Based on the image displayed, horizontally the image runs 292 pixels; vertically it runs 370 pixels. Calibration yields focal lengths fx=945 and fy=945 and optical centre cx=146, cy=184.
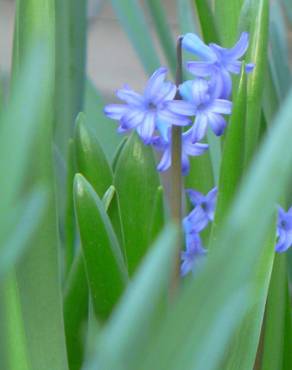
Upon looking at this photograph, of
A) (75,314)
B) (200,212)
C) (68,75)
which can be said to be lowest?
(75,314)

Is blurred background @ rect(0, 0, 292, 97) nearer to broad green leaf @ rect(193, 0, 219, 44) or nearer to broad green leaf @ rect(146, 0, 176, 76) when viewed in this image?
broad green leaf @ rect(146, 0, 176, 76)

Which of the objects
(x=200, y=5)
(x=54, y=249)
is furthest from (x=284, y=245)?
(x=200, y=5)

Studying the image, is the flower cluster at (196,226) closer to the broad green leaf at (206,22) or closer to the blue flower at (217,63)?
the blue flower at (217,63)

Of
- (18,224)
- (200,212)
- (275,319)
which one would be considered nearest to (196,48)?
(200,212)

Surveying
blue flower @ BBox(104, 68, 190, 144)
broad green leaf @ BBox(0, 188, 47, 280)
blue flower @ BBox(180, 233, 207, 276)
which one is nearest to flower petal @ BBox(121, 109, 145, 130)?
Answer: blue flower @ BBox(104, 68, 190, 144)

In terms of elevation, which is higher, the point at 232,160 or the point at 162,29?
the point at 162,29

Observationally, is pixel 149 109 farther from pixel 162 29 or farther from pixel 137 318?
pixel 162 29
